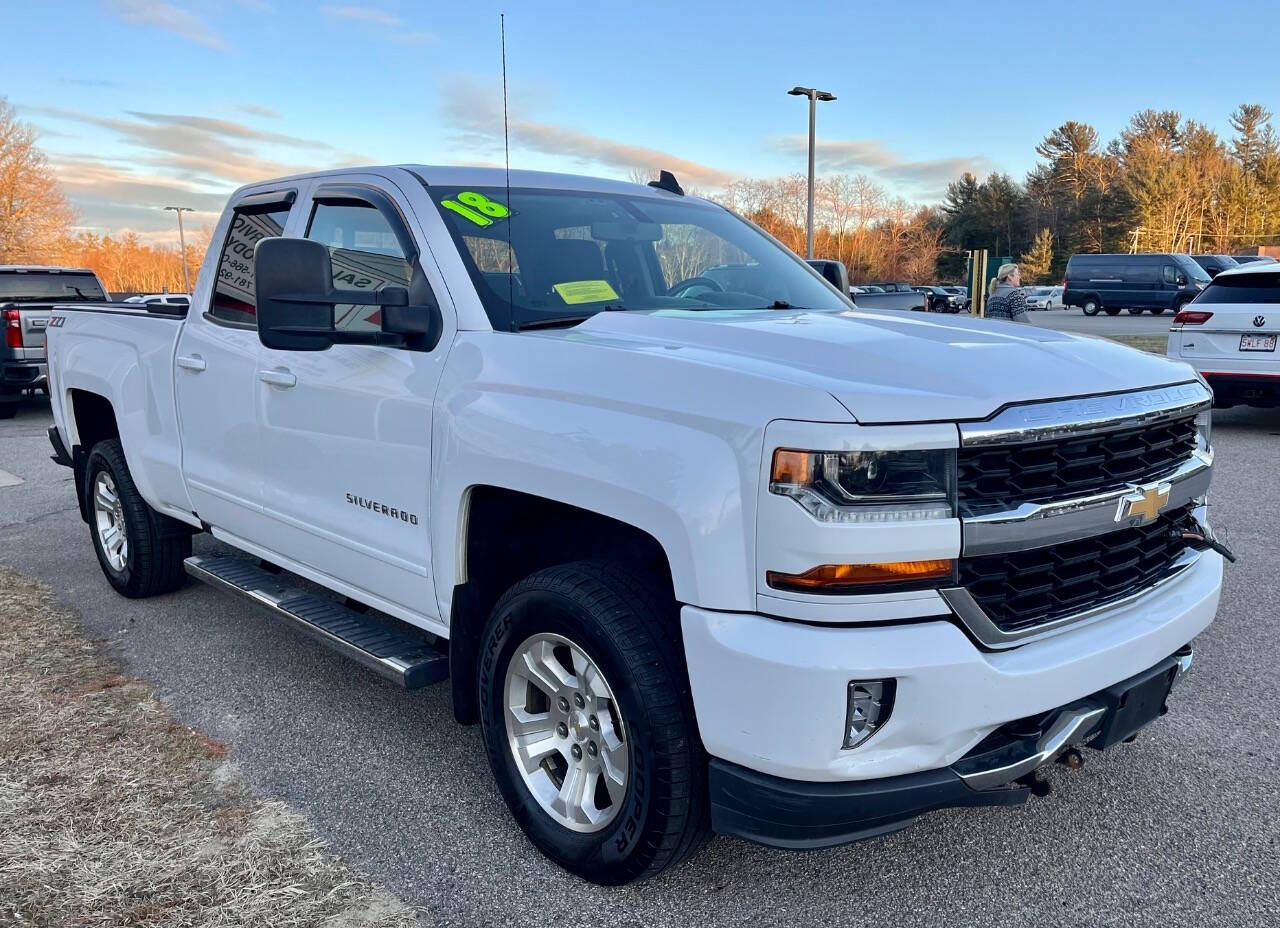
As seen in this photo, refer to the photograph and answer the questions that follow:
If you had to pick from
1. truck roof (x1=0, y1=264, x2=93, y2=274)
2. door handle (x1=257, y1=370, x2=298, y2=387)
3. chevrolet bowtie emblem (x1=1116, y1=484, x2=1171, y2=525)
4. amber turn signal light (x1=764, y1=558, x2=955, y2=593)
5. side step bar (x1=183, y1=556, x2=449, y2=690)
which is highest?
truck roof (x1=0, y1=264, x2=93, y2=274)

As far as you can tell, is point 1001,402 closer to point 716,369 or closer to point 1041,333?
point 716,369

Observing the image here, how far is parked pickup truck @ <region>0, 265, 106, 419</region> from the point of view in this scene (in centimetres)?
1281

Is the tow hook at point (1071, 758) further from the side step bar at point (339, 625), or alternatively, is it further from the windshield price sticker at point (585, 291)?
the windshield price sticker at point (585, 291)

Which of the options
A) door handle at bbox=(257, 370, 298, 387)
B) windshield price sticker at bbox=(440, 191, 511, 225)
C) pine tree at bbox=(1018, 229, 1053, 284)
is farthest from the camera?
pine tree at bbox=(1018, 229, 1053, 284)

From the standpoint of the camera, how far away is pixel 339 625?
11.7 feet

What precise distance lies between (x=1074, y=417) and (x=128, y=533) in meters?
4.58

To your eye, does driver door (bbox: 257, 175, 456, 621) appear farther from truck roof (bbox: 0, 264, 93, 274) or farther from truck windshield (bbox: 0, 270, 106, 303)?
truck roof (bbox: 0, 264, 93, 274)

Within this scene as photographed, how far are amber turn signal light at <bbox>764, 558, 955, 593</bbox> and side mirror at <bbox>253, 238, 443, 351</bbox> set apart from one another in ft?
4.70

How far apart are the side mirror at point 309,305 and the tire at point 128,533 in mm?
2434

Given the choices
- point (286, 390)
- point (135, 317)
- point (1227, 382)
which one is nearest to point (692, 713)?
point (286, 390)

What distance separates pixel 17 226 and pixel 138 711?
160 feet

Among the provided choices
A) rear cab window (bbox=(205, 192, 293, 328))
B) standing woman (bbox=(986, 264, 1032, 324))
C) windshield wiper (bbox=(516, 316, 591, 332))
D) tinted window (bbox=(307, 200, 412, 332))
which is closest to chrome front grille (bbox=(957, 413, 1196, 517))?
windshield wiper (bbox=(516, 316, 591, 332))

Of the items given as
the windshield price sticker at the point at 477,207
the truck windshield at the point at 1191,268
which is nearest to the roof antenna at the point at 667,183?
the windshield price sticker at the point at 477,207

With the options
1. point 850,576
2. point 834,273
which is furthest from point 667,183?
point 850,576
